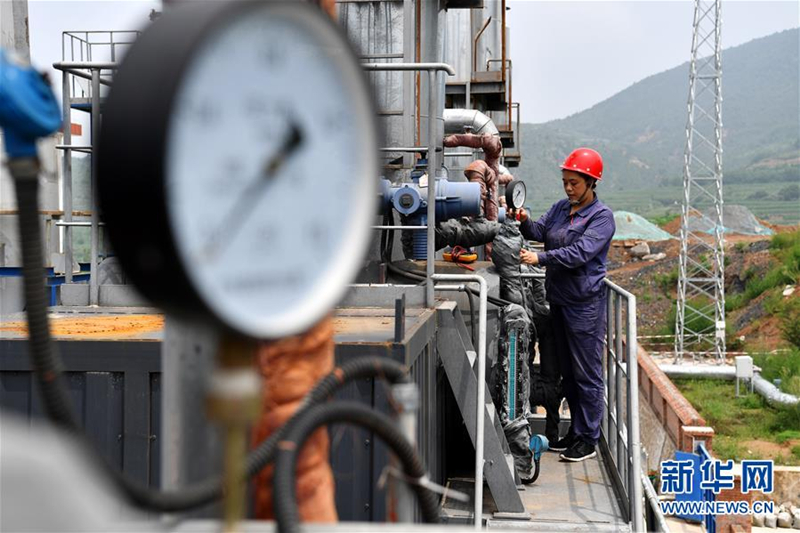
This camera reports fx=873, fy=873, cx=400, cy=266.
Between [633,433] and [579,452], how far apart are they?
1347mm

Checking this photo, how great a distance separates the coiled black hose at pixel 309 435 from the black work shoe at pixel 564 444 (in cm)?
465

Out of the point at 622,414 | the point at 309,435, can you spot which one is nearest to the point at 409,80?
the point at 622,414

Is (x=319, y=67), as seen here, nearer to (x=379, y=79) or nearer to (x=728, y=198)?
(x=379, y=79)

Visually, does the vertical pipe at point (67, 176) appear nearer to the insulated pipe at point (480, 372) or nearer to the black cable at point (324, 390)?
the insulated pipe at point (480, 372)

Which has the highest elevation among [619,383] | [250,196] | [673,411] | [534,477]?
[250,196]

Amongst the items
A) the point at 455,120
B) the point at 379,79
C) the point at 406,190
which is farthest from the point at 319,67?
the point at 455,120

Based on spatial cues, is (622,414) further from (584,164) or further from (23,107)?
(23,107)

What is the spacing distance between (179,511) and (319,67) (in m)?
0.88

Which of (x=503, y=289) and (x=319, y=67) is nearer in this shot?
(x=319, y=67)

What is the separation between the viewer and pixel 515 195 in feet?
22.4

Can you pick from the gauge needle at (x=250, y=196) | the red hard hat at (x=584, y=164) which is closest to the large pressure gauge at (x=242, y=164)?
the gauge needle at (x=250, y=196)

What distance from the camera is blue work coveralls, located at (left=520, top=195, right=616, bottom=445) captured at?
611cm

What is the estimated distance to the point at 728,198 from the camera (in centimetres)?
15062

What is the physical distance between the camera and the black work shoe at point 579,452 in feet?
21.1
